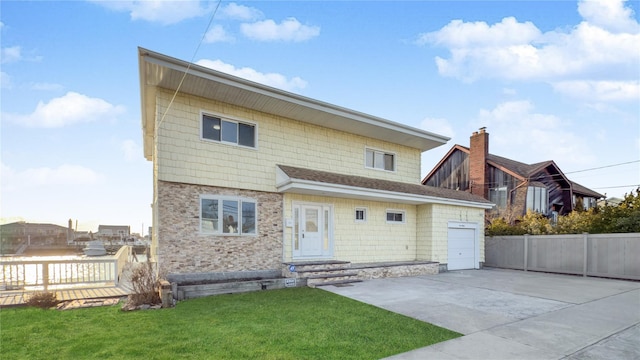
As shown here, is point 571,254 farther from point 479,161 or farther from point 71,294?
point 71,294

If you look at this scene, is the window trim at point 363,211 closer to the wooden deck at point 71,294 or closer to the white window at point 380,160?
the white window at point 380,160

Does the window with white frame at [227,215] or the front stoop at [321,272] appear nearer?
the window with white frame at [227,215]

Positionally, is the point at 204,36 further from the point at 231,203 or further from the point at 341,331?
the point at 341,331

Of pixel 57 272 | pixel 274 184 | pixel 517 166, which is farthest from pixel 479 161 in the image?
pixel 57 272

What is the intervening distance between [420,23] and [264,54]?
5856mm

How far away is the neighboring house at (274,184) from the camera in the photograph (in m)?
9.22

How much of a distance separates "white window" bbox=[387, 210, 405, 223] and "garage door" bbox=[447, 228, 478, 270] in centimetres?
238

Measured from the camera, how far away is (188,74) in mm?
8758

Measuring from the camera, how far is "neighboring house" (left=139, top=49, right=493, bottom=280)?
922 centimetres

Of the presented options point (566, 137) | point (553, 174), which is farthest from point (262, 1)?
point (553, 174)

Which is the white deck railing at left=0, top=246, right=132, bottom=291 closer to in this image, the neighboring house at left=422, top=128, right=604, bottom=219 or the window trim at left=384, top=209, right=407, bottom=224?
the window trim at left=384, top=209, right=407, bottom=224

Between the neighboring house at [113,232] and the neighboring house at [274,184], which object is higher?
the neighboring house at [274,184]

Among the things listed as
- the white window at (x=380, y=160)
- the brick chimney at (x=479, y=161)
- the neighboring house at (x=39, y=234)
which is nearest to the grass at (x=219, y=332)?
the white window at (x=380, y=160)

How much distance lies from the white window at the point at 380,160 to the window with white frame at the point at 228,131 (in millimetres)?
5306
